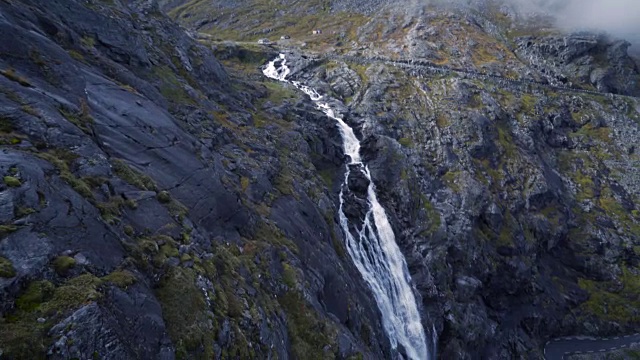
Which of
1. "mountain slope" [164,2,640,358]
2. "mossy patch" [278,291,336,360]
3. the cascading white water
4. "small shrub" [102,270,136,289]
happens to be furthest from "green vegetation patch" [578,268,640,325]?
"small shrub" [102,270,136,289]

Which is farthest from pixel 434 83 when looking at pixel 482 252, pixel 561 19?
pixel 561 19

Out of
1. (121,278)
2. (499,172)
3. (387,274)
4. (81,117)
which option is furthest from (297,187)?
(499,172)

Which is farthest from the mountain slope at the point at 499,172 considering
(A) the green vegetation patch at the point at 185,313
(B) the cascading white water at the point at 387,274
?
(A) the green vegetation patch at the point at 185,313

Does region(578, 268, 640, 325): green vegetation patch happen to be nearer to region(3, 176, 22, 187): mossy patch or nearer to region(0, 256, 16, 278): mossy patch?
region(0, 256, 16, 278): mossy patch

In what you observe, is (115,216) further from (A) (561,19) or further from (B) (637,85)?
(A) (561,19)

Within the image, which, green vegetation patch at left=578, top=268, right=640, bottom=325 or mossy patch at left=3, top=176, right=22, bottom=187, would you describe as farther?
green vegetation patch at left=578, top=268, right=640, bottom=325

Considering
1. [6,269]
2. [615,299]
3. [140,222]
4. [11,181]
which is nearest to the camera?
[6,269]

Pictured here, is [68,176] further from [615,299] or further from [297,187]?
[615,299]
